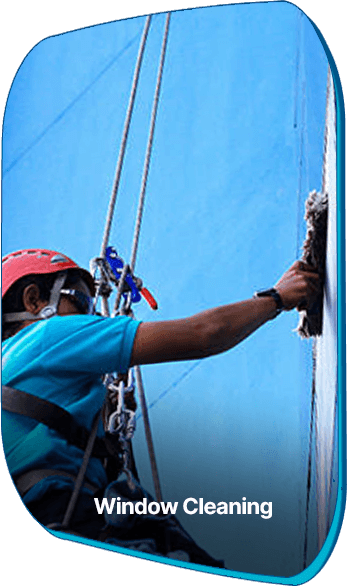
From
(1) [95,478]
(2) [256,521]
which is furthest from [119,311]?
(2) [256,521]

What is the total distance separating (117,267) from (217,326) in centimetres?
20

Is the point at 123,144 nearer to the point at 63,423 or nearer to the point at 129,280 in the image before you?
the point at 129,280

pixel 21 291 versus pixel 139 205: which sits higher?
pixel 139 205

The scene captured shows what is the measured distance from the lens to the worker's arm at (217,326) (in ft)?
4.20

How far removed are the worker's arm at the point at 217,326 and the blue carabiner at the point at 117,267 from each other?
7cm

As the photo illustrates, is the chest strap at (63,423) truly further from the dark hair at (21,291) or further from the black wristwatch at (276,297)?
the black wristwatch at (276,297)

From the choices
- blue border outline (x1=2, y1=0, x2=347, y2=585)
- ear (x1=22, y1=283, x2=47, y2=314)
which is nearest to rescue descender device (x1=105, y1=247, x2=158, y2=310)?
ear (x1=22, y1=283, x2=47, y2=314)

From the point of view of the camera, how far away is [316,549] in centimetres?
127

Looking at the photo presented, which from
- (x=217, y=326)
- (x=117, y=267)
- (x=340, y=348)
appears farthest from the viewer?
(x=117, y=267)

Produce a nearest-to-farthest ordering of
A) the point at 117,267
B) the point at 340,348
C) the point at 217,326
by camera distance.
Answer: the point at 340,348 < the point at 217,326 < the point at 117,267

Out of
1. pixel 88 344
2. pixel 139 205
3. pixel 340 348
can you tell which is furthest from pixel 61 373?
pixel 340 348

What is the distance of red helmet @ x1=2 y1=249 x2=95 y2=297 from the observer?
143 centimetres

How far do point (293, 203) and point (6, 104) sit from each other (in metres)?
0.54

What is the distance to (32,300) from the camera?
4.70 ft
